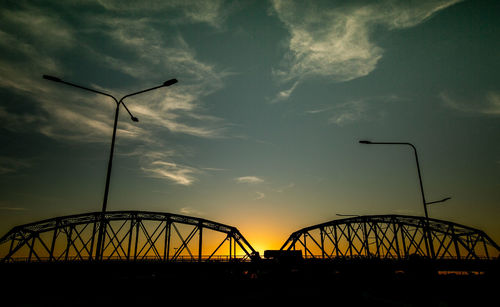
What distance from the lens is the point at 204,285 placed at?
31.0 m

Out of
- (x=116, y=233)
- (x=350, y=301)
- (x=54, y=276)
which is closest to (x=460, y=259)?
(x=350, y=301)

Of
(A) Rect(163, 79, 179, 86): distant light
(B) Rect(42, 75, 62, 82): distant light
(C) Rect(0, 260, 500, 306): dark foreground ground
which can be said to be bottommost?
(C) Rect(0, 260, 500, 306): dark foreground ground

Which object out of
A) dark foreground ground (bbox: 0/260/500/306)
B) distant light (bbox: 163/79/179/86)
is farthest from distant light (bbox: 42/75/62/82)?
dark foreground ground (bbox: 0/260/500/306)

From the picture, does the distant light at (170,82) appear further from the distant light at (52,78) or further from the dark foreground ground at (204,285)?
the dark foreground ground at (204,285)

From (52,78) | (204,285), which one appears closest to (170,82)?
(52,78)

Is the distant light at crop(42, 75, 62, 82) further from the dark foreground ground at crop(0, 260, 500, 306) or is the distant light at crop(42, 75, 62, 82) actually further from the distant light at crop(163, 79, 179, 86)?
the dark foreground ground at crop(0, 260, 500, 306)

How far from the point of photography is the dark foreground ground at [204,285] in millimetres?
19078

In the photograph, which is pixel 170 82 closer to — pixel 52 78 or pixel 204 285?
pixel 52 78

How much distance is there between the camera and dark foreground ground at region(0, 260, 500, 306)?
1908 centimetres

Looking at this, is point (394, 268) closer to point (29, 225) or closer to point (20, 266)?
point (20, 266)

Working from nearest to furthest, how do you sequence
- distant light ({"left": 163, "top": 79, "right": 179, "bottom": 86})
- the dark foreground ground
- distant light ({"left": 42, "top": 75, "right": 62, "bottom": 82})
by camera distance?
1. distant light ({"left": 42, "top": 75, "right": 62, "bottom": 82})
2. distant light ({"left": 163, "top": 79, "right": 179, "bottom": 86})
3. the dark foreground ground

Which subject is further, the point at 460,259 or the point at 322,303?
the point at 460,259

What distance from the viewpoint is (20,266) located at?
123 ft

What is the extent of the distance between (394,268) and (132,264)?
46.8 metres
